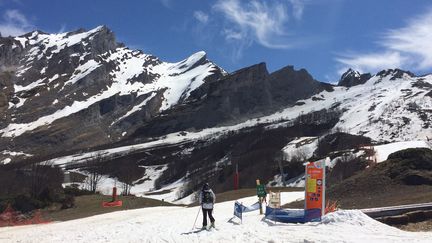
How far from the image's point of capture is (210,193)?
2495cm

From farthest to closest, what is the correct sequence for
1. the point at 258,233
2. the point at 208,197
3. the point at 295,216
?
the point at 208,197, the point at 295,216, the point at 258,233

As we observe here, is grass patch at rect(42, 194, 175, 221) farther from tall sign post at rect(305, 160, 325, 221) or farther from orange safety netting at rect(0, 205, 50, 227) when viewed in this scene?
tall sign post at rect(305, 160, 325, 221)

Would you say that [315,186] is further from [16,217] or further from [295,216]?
[16,217]

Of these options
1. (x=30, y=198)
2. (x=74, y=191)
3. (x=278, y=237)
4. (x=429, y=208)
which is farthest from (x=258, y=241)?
(x=74, y=191)

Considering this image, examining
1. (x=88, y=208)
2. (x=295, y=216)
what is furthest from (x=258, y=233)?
(x=88, y=208)

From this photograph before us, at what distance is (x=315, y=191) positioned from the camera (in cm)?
2506

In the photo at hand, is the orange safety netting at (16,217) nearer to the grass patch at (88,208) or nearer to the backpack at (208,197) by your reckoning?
the grass patch at (88,208)

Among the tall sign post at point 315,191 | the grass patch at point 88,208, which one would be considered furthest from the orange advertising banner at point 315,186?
the grass patch at point 88,208

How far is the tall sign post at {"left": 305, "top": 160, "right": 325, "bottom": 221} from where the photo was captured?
24.1m

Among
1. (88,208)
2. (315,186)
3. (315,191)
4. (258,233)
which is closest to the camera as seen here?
(258,233)

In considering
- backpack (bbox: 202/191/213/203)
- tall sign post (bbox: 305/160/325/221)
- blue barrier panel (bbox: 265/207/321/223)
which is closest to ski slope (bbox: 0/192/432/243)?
blue barrier panel (bbox: 265/207/321/223)

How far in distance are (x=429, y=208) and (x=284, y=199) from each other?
71.1 feet

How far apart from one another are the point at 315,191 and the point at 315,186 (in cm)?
31

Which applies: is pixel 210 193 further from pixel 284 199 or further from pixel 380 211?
pixel 284 199
